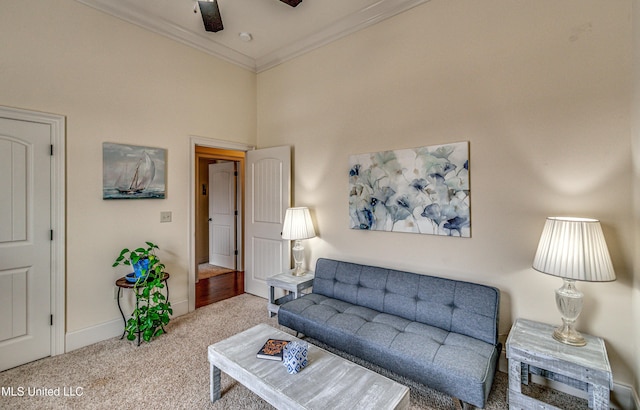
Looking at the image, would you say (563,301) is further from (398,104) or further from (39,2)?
(39,2)

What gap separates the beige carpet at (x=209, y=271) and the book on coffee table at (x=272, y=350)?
A: 350cm

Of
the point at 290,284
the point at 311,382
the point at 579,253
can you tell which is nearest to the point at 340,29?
the point at 290,284

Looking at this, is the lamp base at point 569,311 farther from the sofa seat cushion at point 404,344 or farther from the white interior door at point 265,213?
the white interior door at point 265,213

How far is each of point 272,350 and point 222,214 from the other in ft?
13.9

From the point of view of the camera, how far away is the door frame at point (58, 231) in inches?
97.3

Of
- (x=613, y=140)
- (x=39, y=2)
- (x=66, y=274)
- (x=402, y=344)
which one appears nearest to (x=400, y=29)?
(x=613, y=140)

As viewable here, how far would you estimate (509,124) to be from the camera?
2184mm

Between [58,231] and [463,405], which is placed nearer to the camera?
[463,405]

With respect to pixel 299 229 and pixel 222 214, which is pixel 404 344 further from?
pixel 222 214

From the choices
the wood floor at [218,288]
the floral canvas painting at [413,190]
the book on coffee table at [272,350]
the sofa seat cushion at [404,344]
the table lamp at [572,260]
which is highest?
the floral canvas painting at [413,190]

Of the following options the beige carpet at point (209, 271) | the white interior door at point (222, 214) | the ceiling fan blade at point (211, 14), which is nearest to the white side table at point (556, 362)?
the ceiling fan blade at point (211, 14)

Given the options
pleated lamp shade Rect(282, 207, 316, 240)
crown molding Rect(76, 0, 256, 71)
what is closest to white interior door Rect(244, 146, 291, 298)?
pleated lamp shade Rect(282, 207, 316, 240)

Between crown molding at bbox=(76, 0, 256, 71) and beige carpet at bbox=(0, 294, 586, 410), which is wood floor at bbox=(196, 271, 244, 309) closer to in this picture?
beige carpet at bbox=(0, 294, 586, 410)

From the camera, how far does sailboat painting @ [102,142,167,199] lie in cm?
277
